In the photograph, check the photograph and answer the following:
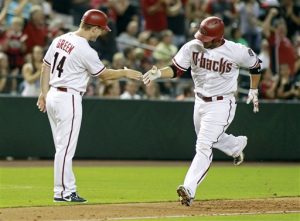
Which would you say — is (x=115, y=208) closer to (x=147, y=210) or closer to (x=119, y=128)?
(x=147, y=210)

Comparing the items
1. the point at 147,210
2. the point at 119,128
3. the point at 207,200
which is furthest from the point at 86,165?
the point at 147,210

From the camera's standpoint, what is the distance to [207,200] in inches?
431

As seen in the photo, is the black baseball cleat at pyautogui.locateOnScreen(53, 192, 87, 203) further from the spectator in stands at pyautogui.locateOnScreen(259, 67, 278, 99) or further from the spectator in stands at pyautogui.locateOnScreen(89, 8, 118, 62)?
the spectator in stands at pyautogui.locateOnScreen(259, 67, 278, 99)

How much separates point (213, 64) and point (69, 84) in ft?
5.69

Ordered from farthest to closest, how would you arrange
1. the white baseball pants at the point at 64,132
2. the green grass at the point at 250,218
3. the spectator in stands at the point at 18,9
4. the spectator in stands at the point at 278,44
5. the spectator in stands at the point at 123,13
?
→ 1. the spectator in stands at the point at 278,44
2. the spectator in stands at the point at 123,13
3. the spectator in stands at the point at 18,9
4. the white baseball pants at the point at 64,132
5. the green grass at the point at 250,218

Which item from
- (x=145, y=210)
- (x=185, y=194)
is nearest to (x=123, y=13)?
(x=185, y=194)

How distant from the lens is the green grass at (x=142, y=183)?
1120 centimetres

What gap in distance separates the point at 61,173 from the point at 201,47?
224 cm

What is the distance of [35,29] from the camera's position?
60.4ft

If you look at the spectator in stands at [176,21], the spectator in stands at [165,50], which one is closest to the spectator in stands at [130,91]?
the spectator in stands at [165,50]

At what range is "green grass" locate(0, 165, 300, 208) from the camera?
441 inches

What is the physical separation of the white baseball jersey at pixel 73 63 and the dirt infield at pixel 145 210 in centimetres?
147

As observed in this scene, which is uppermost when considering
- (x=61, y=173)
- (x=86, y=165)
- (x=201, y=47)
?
(x=201, y=47)

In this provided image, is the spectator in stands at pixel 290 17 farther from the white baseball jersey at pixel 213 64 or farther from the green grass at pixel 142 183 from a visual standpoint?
the white baseball jersey at pixel 213 64
